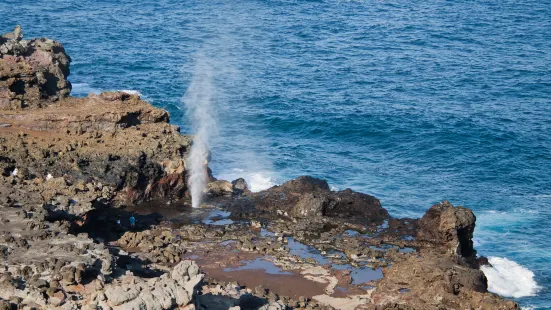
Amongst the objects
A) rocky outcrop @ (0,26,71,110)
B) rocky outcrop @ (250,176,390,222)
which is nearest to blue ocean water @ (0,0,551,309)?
rocky outcrop @ (250,176,390,222)

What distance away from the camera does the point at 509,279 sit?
51.6 metres

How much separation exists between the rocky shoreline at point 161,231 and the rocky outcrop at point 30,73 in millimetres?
93

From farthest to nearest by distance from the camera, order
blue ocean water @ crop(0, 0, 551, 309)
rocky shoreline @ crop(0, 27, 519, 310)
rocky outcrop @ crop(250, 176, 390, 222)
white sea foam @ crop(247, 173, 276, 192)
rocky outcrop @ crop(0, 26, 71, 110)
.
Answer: blue ocean water @ crop(0, 0, 551, 309), white sea foam @ crop(247, 173, 276, 192), rocky outcrop @ crop(0, 26, 71, 110), rocky outcrop @ crop(250, 176, 390, 222), rocky shoreline @ crop(0, 27, 519, 310)

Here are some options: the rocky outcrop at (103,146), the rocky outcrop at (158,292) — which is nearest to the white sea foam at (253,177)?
the rocky outcrop at (103,146)

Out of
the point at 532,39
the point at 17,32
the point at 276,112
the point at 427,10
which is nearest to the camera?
the point at 17,32

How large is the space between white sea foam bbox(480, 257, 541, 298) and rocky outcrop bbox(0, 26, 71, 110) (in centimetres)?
2937

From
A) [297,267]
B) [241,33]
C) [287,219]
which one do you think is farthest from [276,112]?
[297,267]

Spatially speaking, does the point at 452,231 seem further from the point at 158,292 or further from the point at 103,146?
the point at 158,292

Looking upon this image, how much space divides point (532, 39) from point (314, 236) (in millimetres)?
63534

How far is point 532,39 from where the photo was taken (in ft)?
330

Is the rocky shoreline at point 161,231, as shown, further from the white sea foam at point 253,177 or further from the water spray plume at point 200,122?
the white sea foam at point 253,177

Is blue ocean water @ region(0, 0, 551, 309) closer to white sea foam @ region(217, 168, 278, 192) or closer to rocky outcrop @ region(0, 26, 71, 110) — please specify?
white sea foam @ region(217, 168, 278, 192)

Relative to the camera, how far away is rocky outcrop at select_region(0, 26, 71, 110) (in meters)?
53.0

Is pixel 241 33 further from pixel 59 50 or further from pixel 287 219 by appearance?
pixel 287 219
